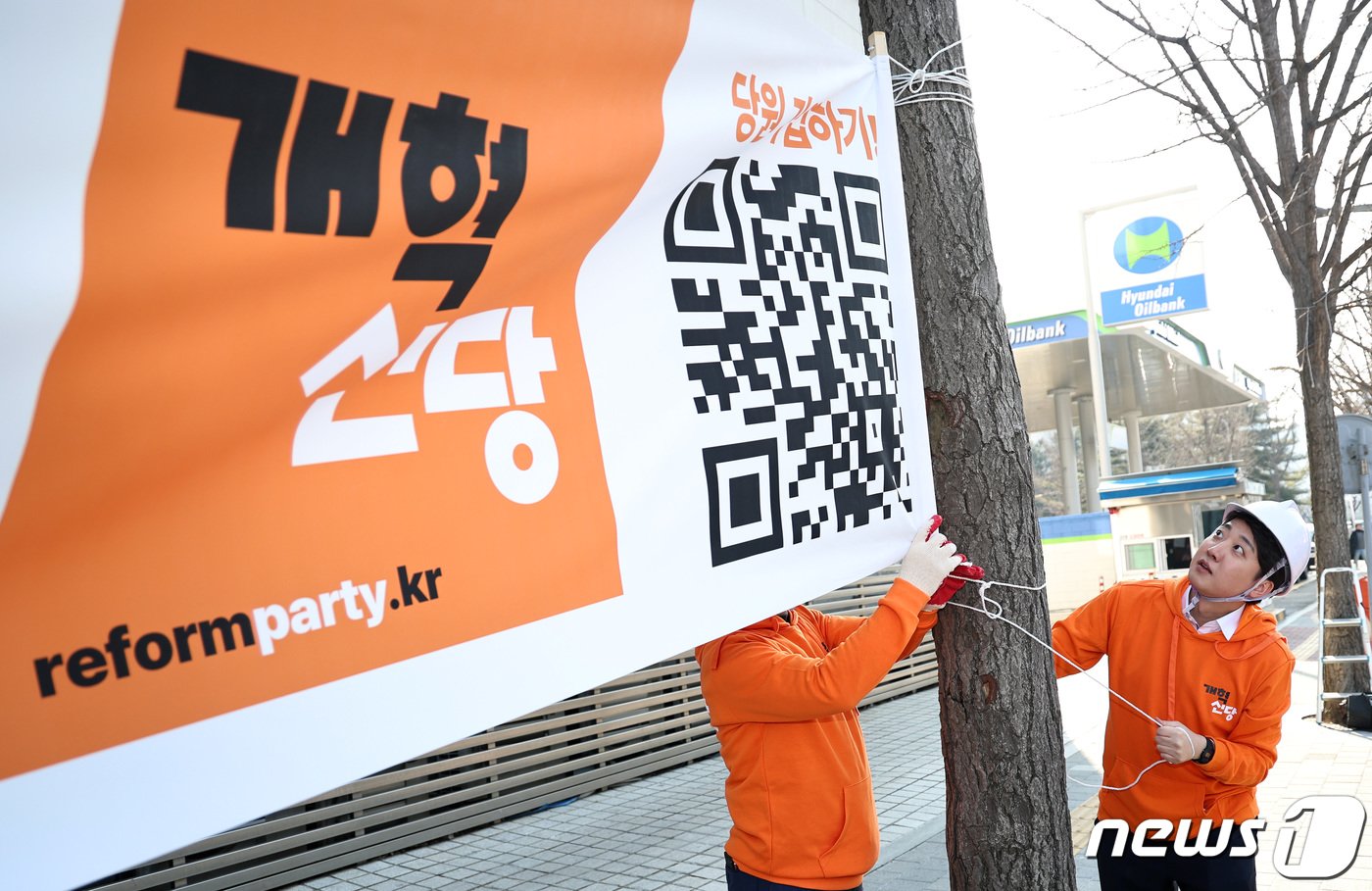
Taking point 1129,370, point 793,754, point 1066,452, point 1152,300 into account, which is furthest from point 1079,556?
point 793,754

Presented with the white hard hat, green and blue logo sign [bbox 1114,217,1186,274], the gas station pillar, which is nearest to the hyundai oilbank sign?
green and blue logo sign [bbox 1114,217,1186,274]

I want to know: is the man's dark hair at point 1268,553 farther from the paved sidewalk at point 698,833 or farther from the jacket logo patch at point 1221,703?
the paved sidewalk at point 698,833

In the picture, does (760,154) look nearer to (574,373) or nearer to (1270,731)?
(574,373)

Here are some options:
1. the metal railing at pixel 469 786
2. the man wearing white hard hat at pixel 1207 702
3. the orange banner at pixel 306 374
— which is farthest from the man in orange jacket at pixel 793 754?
the metal railing at pixel 469 786

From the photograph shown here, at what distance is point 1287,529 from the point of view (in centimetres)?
321

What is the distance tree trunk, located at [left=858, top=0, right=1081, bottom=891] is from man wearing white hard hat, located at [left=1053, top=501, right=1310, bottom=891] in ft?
1.49

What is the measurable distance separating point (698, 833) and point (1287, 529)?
4.84m

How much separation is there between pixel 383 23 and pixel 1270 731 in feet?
10.1

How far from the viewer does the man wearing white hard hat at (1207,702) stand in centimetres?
316

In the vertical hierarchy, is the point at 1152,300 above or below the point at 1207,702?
above

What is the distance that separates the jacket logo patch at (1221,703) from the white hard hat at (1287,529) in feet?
1.15

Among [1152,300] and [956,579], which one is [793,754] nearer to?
[956,579]

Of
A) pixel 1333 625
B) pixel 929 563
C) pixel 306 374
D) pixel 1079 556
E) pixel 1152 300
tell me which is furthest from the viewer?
pixel 1079 556

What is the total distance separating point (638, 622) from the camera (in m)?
1.98
